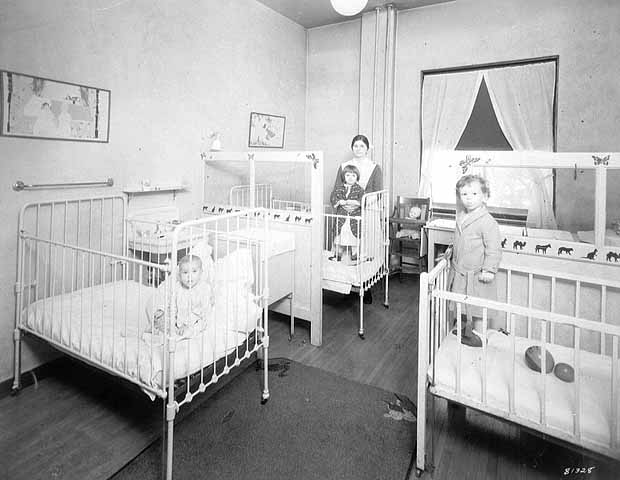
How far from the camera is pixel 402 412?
2.20 meters

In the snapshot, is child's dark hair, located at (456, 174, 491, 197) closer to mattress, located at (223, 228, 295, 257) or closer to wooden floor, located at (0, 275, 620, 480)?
wooden floor, located at (0, 275, 620, 480)

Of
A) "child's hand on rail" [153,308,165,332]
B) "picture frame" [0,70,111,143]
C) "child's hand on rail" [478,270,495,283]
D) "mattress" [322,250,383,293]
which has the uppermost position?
"picture frame" [0,70,111,143]

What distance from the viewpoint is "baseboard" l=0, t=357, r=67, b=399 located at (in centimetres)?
240

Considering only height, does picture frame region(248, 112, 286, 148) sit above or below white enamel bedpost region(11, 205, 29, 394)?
above

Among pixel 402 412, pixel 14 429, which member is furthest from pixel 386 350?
pixel 14 429

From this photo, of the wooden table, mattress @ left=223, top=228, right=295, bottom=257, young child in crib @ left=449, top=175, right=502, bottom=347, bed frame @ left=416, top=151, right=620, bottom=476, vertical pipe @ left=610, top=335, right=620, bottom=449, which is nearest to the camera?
vertical pipe @ left=610, top=335, right=620, bottom=449

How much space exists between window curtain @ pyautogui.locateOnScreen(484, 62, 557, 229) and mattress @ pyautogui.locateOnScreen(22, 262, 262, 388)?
3.15 meters

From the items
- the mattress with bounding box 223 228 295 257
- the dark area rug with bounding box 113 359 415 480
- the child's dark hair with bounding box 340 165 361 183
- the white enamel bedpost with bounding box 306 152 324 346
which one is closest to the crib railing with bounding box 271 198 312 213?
the child's dark hair with bounding box 340 165 361 183

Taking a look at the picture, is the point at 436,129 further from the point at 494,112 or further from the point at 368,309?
the point at 368,309

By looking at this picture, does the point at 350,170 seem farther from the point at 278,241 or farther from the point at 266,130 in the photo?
the point at 266,130

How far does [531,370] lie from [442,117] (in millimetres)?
3579

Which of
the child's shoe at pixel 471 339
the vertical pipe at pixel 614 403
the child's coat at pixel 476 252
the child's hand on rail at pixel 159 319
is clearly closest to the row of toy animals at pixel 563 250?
the child's coat at pixel 476 252

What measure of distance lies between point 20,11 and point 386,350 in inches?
121

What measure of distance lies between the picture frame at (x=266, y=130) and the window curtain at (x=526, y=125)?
7.65 ft
